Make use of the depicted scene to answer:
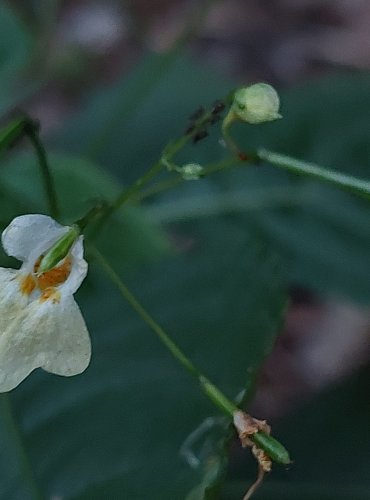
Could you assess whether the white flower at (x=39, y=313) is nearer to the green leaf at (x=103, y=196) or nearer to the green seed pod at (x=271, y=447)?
the green seed pod at (x=271, y=447)

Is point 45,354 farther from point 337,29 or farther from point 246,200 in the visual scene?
point 337,29

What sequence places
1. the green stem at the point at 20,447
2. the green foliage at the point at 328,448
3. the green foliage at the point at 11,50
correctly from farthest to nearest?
the green foliage at the point at 11,50 → the green foliage at the point at 328,448 → the green stem at the point at 20,447

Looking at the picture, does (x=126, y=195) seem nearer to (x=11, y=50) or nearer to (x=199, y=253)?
(x=199, y=253)

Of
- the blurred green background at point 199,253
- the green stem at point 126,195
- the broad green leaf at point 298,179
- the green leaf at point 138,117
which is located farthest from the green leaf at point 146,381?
the green leaf at point 138,117

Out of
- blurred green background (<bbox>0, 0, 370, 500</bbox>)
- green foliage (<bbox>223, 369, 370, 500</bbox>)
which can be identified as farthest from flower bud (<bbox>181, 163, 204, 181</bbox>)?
green foliage (<bbox>223, 369, 370, 500</bbox>)

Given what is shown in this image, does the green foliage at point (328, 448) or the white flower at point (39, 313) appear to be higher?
the white flower at point (39, 313)

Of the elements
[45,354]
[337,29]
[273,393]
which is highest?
[45,354]

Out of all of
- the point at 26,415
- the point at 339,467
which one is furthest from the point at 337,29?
the point at 26,415
